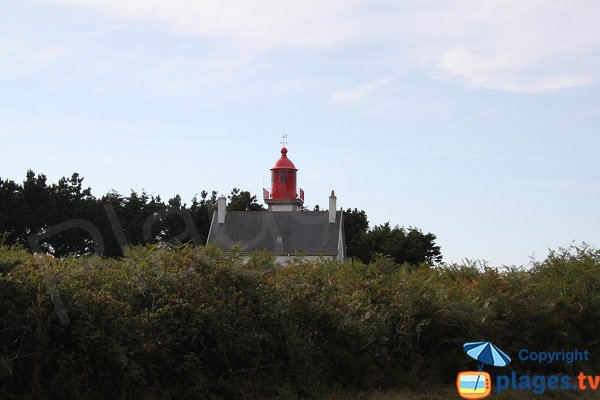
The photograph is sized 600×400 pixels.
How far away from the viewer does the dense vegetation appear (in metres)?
10.2

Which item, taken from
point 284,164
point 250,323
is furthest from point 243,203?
point 250,323

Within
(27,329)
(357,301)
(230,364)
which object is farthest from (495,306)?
(27,329)

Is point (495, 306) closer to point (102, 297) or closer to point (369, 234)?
point (102, 297)

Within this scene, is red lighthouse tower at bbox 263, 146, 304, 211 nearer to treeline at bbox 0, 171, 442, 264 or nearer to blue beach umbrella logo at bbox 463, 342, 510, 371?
treeline at bbox 0, 171, 442, 264

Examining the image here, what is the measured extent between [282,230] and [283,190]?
350 inches

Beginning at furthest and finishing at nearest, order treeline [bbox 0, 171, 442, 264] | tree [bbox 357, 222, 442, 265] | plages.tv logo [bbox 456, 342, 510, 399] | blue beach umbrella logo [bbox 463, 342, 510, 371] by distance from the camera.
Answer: tree [bbox 357, 222, 442, 265], treeline [bbox 0, 171, 442, 264], blue beach umbrella logo [bbox 463, 342, 510, 371], plages.tv logo [bbox 456, 342, 510, 399]

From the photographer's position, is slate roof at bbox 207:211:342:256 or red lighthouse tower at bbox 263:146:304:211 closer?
slate roof at bbox 207:211:342:256

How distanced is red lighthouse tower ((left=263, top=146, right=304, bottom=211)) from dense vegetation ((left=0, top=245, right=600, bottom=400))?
143 feet

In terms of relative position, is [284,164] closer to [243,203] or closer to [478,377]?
[243,203]

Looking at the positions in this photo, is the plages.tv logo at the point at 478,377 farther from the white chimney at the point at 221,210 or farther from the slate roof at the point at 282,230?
the white chimney at the point at 221,210

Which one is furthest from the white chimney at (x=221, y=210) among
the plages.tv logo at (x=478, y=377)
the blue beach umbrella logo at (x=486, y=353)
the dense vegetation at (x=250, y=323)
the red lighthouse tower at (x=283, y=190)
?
the blue beach umbrella logo at (x=486, y=353)

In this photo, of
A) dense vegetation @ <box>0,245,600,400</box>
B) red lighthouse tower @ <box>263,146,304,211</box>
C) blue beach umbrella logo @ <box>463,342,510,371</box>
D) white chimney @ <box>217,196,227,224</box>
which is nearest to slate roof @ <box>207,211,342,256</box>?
white chimney @ <box>217,196,227,224</box>

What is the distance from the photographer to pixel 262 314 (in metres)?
12.2

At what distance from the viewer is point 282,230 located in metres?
52.8
